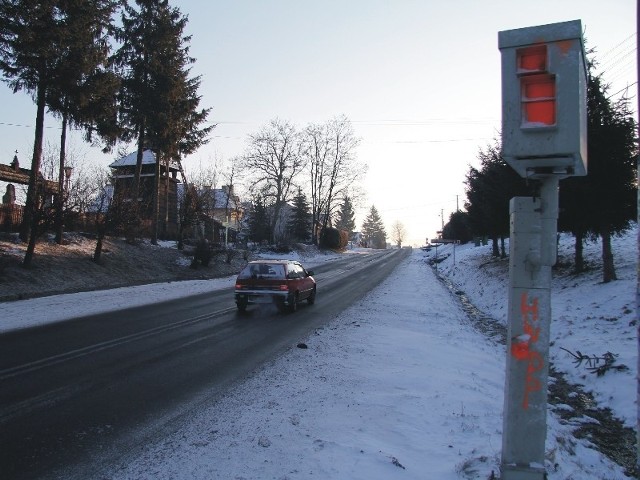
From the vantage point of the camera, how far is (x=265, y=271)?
603 inches

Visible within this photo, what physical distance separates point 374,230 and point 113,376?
158 m

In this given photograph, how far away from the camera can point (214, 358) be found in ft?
28.6

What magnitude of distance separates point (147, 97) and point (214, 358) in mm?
26046

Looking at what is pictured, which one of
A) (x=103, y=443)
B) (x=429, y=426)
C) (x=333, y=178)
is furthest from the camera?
(x=333, y=178)

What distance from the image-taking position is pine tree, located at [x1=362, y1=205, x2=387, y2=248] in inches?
6347

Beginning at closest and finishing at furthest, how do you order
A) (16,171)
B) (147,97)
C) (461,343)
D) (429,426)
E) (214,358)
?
(429,426) < (214,358) < (461,343) < (16,171) < (147,97)

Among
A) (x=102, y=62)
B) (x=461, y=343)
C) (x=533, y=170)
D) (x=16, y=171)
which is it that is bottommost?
(x=461, y=343)

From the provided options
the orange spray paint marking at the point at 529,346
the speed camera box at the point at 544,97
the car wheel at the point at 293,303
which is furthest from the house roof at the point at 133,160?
the orange spray paint marking at the point at 529,346

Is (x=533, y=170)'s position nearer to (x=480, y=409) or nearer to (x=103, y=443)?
(x=480, y=409)

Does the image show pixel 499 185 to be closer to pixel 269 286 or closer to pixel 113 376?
pixel 269 286

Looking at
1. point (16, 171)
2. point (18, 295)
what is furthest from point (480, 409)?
point (16, 171)

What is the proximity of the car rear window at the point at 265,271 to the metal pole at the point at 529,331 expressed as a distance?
12.3 meters

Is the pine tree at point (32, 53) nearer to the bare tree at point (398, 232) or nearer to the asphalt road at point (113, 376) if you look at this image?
the asphalt road at point (113, 376)

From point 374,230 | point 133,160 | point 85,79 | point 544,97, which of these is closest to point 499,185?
point 544,97
